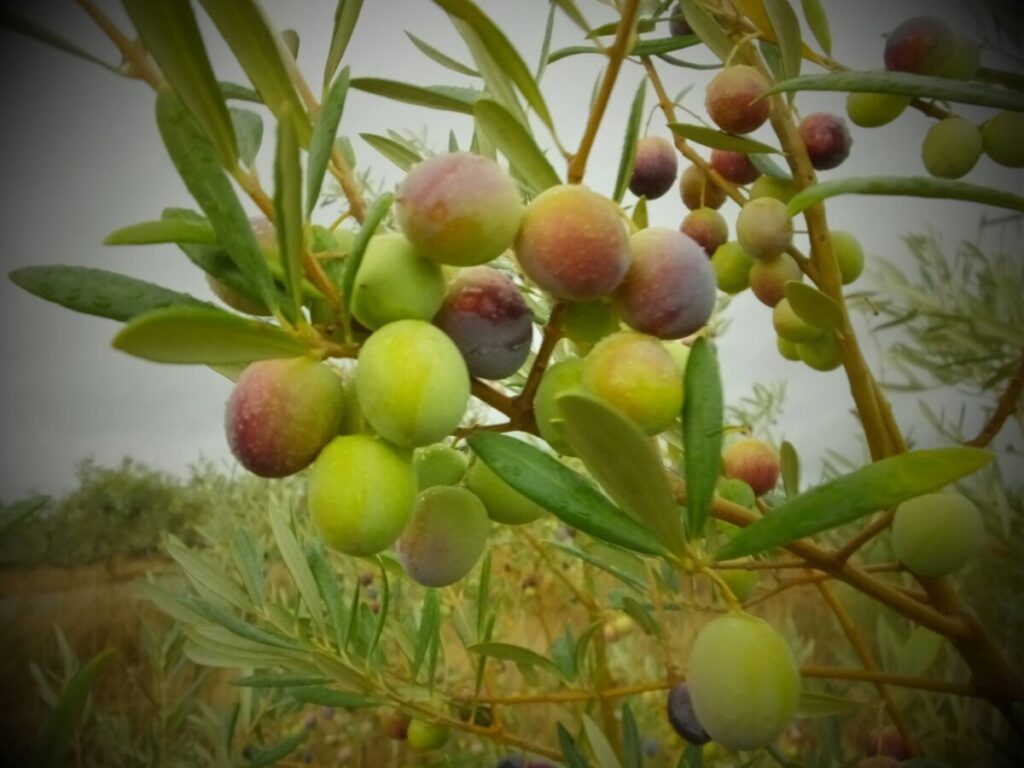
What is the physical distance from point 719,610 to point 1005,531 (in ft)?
2.18

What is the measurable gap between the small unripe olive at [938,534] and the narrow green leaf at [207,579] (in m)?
0.72

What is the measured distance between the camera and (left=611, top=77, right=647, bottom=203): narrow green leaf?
0.45m

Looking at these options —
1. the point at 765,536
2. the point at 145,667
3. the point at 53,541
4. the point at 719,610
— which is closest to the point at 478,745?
the point at 145,667

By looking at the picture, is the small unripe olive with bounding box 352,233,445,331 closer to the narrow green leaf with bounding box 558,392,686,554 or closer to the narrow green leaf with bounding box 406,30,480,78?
the narrow green leaf with bounding box 558,392,686,554

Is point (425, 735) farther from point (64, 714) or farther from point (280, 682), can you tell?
point (64, 714)

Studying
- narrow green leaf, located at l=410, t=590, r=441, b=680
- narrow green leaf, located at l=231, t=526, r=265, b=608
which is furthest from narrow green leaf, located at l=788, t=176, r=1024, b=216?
narrow green leaf, located at l=231, t=526, r=265, b=608

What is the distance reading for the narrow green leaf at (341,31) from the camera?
1.65ft

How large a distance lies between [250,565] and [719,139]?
0.72 m

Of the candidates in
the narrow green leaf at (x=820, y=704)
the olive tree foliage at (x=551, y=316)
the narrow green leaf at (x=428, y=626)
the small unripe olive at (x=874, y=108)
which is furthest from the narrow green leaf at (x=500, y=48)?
the narrow green leaf at (x=820, y=704)

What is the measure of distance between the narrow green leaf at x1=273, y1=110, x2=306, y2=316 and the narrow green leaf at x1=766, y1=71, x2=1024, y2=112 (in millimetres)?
362

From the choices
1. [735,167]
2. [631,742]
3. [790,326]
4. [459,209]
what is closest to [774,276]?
[790,326]

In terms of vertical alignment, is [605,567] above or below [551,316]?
below

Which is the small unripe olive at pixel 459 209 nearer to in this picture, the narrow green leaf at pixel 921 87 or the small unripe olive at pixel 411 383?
the small unripe olive at pixel 411 383

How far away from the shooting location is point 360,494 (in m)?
0.37
